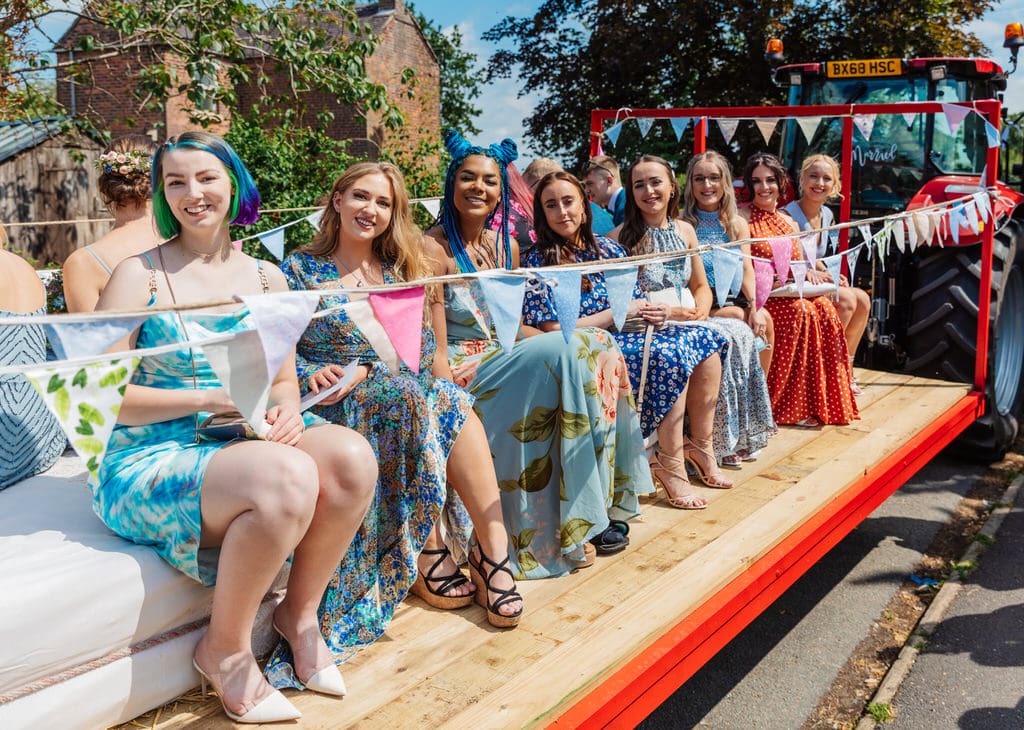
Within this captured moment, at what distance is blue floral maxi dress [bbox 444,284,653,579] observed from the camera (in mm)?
2979

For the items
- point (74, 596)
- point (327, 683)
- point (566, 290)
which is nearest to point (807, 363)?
point (566, 290)

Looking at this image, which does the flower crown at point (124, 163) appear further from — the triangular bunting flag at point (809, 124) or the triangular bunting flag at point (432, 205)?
the triangular bunting flag at point (809, 124)

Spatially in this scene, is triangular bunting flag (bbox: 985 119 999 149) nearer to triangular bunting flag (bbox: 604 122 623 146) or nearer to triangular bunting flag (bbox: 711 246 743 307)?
triangular bunting flag (bbox: 604 122 623 146)

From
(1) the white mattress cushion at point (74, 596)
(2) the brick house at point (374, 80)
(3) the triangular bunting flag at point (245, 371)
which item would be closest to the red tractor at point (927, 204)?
(3) the triangular bunting flag at point (245, 371)

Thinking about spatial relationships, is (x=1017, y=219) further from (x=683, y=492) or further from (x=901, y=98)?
(x=683, y=492)

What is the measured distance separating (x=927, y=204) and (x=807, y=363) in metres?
1.56

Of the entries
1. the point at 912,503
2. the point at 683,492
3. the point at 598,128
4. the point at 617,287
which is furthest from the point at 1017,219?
the point at 617,287

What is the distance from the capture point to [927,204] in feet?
17.8

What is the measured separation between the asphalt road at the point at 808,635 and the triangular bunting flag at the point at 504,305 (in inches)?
69.2

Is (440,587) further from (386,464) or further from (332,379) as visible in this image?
(332,379)

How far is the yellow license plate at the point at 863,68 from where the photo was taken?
633cm

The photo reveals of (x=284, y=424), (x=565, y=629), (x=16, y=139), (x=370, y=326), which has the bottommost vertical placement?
(x=565, y=629)

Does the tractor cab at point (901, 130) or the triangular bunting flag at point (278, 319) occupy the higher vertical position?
the tractor cab at point (901, 130)

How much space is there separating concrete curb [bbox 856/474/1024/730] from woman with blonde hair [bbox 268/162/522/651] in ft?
5.31
